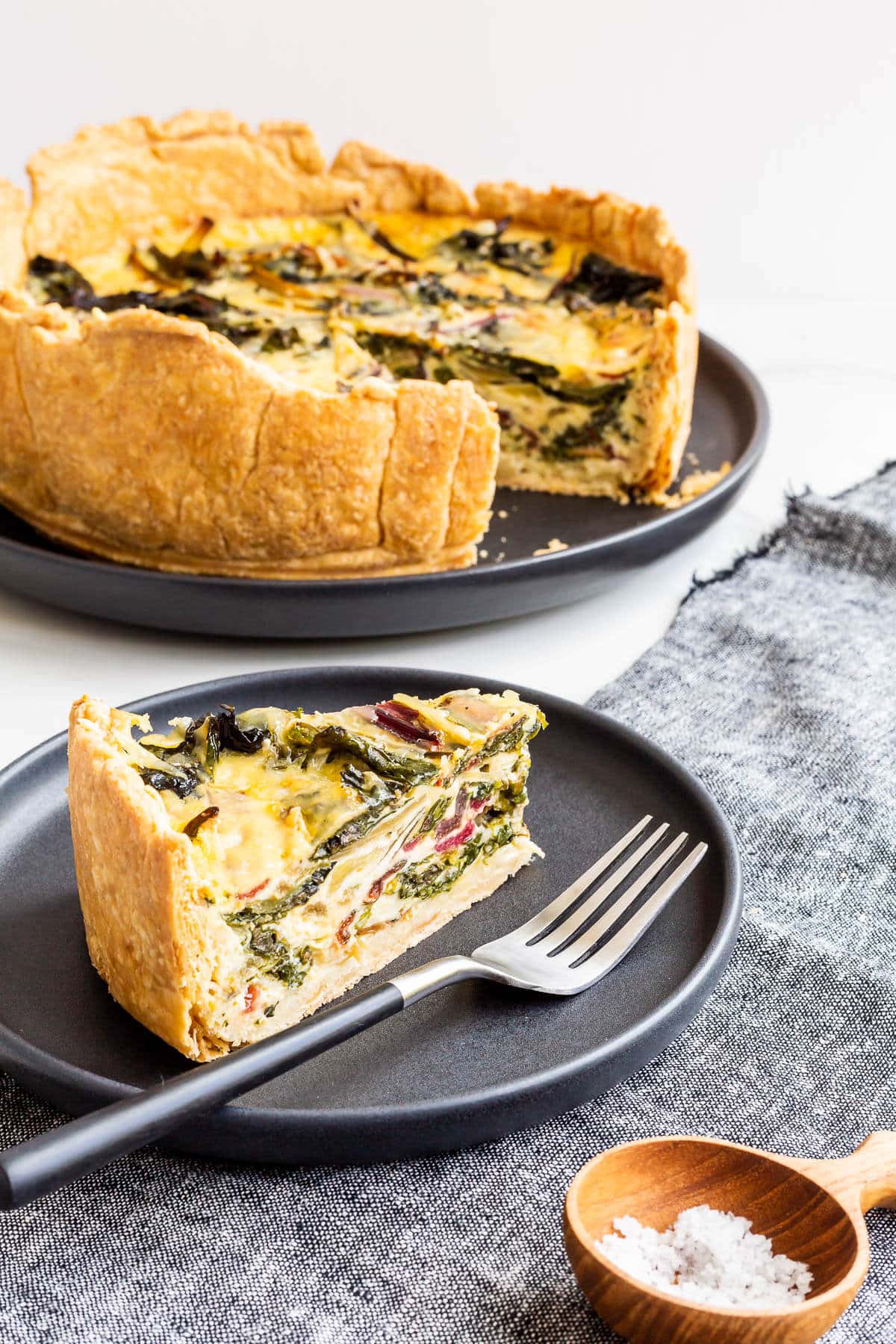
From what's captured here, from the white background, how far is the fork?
3.10 meters

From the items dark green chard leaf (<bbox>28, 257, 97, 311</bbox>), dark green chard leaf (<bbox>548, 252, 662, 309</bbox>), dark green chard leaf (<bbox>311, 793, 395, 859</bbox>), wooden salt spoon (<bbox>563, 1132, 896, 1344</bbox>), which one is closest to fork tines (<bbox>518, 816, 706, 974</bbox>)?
dark green chard leaf (<bbox>311, 793, 395, 859</bbox>)

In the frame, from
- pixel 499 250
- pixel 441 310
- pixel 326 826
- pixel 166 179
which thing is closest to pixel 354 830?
pixel 326 826

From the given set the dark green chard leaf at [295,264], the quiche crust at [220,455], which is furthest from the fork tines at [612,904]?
the dark green chard leaf at [295,264]

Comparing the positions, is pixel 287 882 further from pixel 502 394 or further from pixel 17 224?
pixel 17 224

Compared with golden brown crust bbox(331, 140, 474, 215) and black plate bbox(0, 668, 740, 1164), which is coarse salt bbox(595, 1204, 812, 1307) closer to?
black plate bbox(0, 668, 740, 1164)

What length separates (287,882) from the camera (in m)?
2.08

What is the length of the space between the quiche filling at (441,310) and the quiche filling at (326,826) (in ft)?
5.40

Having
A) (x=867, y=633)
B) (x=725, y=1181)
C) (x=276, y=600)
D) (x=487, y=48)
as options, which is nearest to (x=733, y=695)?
(x=867, y=633)

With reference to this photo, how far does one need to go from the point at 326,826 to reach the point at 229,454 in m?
1.32

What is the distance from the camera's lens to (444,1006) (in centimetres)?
208

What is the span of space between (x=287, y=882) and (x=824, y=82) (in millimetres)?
5284

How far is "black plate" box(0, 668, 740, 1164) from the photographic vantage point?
1.82m

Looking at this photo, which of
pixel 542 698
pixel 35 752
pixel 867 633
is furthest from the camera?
pixel 867 633

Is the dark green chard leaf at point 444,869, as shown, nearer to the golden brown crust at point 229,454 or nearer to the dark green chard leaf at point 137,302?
the golden brown crust at point 229,454
